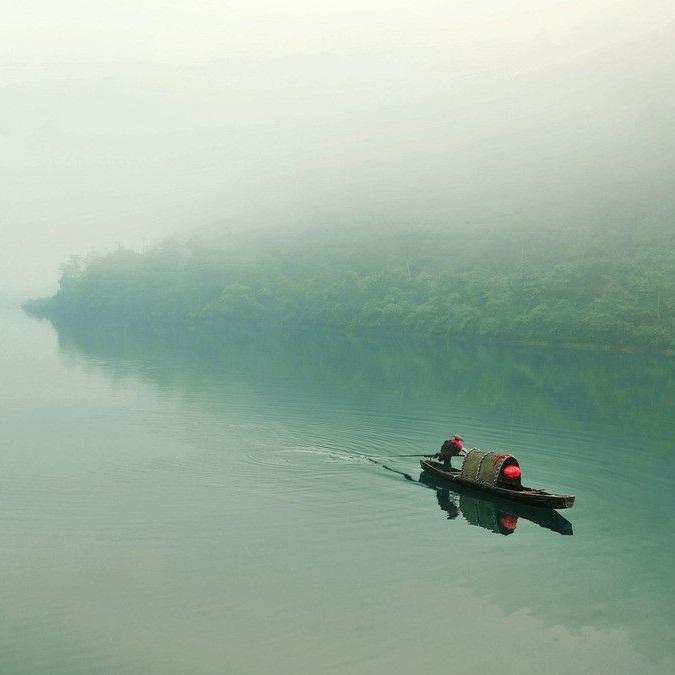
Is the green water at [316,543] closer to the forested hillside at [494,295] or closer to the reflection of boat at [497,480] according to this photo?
the reflection of boat at [497,480]

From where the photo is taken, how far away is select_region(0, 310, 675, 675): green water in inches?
669

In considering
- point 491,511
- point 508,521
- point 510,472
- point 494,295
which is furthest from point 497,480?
point 494,295

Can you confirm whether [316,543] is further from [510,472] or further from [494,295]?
[494,295]

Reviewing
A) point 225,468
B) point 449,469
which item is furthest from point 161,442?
point 449,469

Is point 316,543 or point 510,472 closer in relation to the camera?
point 316,543

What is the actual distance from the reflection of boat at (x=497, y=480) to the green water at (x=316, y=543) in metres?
0.77

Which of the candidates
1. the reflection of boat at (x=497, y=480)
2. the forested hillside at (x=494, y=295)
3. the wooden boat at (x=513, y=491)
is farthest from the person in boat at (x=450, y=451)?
the forested hillside at (x=494, y=295)

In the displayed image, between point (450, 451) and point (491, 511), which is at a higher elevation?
point (450, 451)

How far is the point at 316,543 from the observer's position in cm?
2323

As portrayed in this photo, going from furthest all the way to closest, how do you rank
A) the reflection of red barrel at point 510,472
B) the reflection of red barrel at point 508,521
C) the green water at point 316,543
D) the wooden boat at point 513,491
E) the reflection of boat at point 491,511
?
the reflection of red barrel at point 510,472 → the reflection of boat at point 491,511 → the reflection of red barrel at point 508,521 → the wooden boat at point 513,491 → the green water at point 316,543

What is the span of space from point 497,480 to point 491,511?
3.76 ft

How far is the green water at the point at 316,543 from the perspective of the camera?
16984 millimetres

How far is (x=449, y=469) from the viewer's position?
30.6m

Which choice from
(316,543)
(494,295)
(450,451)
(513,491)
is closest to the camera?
(316,543)
